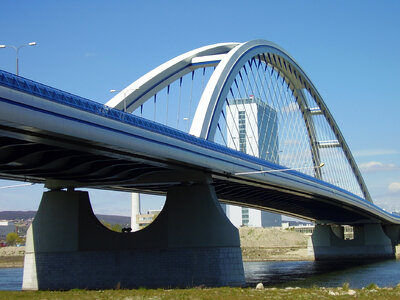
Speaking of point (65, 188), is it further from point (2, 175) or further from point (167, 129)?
point (167, 129)

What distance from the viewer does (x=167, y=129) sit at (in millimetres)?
37656

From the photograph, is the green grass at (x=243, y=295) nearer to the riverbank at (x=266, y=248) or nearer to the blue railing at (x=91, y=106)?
the blue railing at (x=91, y=106)

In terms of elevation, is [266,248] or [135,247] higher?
[135,247]

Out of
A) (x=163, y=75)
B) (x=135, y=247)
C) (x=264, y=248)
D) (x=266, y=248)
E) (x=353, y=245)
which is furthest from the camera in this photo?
(x=266, y=248)

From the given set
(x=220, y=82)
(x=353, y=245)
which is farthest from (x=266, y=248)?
(x=220, y=82)

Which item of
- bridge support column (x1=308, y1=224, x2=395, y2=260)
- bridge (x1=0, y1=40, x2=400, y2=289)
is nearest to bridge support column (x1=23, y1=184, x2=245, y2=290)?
bridge (x1=0, y1=40, x2=400, y2=289)

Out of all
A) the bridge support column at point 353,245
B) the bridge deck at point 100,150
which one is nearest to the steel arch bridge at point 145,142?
the bridge deck at point 100,150

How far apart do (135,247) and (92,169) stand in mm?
6616

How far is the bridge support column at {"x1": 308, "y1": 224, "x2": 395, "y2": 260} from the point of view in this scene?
100875 millimetres

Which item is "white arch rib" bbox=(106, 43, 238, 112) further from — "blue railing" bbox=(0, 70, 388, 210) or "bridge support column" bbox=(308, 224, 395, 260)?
"bridge support column" bbox=(308, 224, 395, 260)

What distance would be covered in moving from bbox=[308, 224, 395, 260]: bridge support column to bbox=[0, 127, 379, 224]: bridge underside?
38981 mm

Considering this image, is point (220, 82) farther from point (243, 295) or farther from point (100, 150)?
point (243, 295)

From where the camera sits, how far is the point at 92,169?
134 feet

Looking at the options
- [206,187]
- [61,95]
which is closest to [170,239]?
[206,187]
